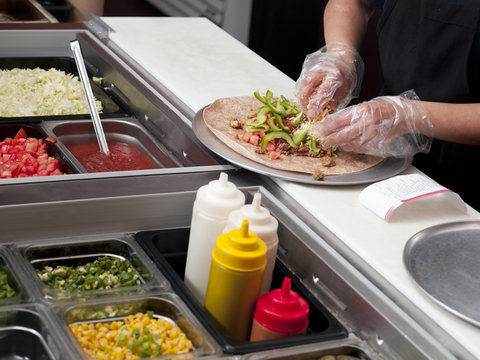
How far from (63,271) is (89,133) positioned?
82 cm

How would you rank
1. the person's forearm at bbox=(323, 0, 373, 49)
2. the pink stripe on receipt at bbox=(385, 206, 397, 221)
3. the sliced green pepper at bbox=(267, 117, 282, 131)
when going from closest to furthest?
the pink stripe on receipt at bbox=(385, 206, 397, 221), the sliced green pepper at bbox=(267, 117, 282, 131), the person's forearm at bbox=(323, 0, 373, 49)

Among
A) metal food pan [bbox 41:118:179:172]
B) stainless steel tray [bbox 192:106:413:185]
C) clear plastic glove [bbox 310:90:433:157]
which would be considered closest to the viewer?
stainless steel tray [bbox 192:106:413:185]

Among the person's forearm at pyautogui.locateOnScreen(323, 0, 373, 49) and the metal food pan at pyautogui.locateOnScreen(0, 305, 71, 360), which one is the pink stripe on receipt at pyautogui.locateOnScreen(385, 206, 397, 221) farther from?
the person's forearm at pyautogui.locateOnScreen(323, 0, 373, 49)

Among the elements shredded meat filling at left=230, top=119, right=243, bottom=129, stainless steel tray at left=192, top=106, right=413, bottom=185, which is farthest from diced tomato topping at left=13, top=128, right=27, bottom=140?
shredded meat filling at left=230, top=119, right=243, bottom=129

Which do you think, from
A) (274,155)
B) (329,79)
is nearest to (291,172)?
(274,155)

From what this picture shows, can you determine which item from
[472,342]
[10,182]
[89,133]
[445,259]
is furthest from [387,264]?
[89,133]

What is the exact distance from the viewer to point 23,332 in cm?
131

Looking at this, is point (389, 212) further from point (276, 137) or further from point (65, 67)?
point (65, 67)

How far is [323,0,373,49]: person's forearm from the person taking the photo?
256cm

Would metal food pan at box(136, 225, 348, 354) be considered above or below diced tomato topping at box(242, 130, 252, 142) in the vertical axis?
below

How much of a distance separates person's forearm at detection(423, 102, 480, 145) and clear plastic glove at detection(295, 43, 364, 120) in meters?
0.34

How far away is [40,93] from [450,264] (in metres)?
1.57

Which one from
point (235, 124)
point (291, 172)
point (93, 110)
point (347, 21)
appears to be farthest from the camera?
point (347, 21)

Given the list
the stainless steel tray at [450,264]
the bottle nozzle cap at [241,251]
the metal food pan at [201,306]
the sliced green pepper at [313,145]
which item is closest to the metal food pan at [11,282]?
the metal food pan at [201,306]
